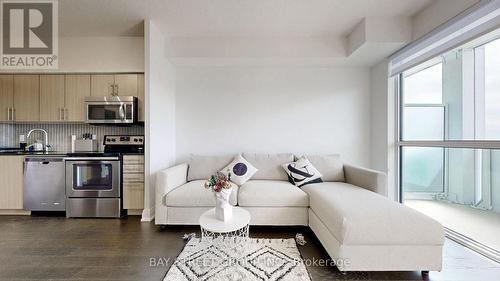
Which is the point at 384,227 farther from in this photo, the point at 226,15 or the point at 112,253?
the point at 226,15

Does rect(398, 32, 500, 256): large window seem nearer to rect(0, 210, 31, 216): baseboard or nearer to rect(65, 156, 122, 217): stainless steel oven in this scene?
rect(65, 156, 122, 217): stainless steel oven

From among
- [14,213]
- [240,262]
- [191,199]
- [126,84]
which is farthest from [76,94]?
[240,262]

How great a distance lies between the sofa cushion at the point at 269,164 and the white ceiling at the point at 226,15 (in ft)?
5.78

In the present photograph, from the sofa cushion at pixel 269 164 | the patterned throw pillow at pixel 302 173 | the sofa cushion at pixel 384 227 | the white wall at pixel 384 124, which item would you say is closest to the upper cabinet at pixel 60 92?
the sofa cushion at pixel 269 164

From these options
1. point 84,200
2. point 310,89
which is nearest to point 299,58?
point 310,89

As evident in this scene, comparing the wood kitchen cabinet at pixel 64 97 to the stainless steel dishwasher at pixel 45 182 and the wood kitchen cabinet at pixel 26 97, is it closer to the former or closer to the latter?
the wood kitchen cabinet at pixel 26 97

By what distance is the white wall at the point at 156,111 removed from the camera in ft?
9.30

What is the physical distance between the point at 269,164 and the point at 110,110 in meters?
2.42

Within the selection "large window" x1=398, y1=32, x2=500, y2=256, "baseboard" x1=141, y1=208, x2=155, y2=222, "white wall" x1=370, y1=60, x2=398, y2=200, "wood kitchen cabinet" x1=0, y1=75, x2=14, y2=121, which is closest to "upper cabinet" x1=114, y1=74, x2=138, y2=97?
"wood kitchen cabinet" x1=0, y1=75, x2=14, y2=121

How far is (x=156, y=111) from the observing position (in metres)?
3.00

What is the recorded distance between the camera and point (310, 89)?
3.61 metres

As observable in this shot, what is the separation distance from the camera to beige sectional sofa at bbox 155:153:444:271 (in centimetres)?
163

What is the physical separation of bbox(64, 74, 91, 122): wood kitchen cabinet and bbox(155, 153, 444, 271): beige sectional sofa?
1.80 meters

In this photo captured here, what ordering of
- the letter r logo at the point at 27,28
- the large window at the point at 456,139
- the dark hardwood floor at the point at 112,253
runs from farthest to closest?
the letter r logo at the point at 27,28 → the large window at the point at 456,139 → the dark hardwood floor at the point at 112,253
